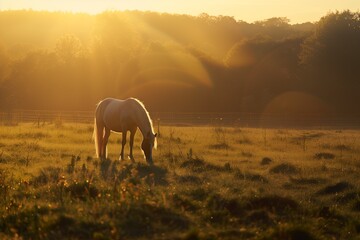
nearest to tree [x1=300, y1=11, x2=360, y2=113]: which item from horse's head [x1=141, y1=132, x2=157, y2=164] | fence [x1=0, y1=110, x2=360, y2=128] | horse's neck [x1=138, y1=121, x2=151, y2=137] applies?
fence [x1=0, y1=110, x2=360, y2=128]

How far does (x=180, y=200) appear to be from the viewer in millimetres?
10969

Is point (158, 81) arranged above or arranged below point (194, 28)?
below

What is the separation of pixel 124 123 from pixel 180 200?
32.1ft

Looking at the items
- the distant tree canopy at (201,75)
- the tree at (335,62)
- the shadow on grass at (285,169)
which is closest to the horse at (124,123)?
the shadow on grass at (285,169)

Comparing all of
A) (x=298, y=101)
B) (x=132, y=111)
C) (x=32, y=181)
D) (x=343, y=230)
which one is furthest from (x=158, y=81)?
(x=343, y=230)

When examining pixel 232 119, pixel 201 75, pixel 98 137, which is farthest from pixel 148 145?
pixel 201 75

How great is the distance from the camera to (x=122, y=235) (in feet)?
29.1

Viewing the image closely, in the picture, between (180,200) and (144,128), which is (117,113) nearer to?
(144,128)

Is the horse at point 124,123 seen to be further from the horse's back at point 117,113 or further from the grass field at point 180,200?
the grass field at point 180,200

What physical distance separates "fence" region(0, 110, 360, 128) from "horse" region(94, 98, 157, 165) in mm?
27834

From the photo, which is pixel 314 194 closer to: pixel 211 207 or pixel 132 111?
pixel 211 207

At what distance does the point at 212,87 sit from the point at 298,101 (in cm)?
860

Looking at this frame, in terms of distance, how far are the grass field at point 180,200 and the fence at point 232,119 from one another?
31.4m

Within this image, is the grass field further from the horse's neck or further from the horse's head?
the horse's neck
